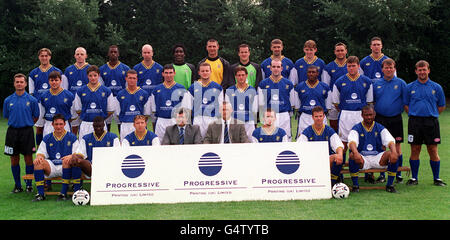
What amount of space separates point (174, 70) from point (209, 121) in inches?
43.8

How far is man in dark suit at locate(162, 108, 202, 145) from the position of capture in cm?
705

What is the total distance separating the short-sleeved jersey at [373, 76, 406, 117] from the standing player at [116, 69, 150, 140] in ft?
13.3

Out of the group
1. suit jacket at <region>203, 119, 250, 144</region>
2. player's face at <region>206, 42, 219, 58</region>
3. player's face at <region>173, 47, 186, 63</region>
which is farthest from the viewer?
player's face at <region>173, 47, 186, 63</region>

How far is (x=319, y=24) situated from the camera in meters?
31.7

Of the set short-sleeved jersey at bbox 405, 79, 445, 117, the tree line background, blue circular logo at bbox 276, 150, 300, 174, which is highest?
the tree line background

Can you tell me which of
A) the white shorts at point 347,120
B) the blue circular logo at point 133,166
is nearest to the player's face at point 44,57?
the blue circular logo at point 133,166

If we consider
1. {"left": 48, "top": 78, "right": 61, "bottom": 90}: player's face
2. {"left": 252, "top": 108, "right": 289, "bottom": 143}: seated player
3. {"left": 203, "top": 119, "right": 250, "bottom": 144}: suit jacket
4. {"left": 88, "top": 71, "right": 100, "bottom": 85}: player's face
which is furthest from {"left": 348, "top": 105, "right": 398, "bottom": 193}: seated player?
{"left": 48, "top": 78, "right": 61, "bottom": 90}: player's face

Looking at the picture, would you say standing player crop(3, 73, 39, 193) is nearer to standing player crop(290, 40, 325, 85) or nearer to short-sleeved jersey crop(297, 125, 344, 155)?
short-sleeved jersey crop(297, 125, 344, 155)

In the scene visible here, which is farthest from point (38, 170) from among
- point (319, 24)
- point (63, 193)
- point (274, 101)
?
point (319, 24)

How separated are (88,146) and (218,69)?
2.96 meters

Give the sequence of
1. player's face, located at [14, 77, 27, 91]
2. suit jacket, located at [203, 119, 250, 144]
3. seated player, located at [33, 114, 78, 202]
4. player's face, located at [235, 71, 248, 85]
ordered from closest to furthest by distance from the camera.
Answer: seated player, located at [33, 114, 78, 202], suit jacket, located at [203, 119, 250, 144], player's face, located at [14, 77, 27, 91], player's face, located at [235, 71, 248, 85]

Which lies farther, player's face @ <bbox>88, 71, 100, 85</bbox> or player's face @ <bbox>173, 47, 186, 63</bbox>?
player's face @ <bbox>173, 47, 186, 63</bbox>

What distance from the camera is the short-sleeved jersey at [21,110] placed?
286 inches

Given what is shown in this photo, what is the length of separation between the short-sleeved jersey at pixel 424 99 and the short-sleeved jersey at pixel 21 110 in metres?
6.20
